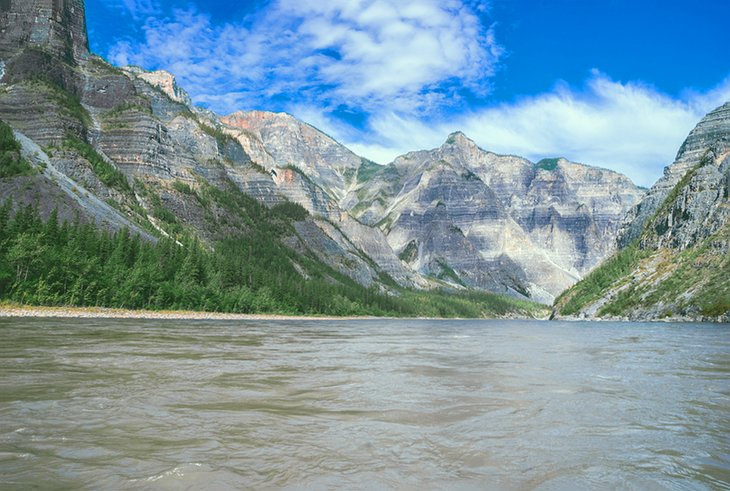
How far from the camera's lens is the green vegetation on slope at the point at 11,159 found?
11569 cm

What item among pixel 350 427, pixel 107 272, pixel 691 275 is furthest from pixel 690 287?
pixel 350 427

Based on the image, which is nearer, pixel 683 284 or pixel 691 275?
pixel 683 284

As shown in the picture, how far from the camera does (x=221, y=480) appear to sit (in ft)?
30.1

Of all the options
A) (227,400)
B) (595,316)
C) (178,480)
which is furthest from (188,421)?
(595,316)

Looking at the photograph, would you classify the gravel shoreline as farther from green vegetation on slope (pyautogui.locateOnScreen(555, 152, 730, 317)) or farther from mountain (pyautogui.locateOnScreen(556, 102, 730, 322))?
green vegetation on slope (pyautogui.locateOnScreen(555, 152, 730, 317))

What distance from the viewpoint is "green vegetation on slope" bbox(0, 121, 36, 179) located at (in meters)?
116

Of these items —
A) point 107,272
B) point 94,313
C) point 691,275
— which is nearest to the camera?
point 94,313

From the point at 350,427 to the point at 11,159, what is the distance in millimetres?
136709

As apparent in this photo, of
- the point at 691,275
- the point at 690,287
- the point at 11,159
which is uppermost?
the point at 11,159

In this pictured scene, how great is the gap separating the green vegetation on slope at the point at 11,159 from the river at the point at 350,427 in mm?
109522

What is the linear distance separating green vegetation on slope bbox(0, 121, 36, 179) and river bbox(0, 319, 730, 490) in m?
110

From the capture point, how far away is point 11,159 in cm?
11906

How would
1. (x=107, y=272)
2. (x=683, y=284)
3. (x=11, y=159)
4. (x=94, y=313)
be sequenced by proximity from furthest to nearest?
(x=683, y=284)
(x=11, y=159)
(x=107, y=272)
(x=94, y=313)

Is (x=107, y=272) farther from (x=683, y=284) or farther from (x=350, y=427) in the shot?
(x=683, y=284)
